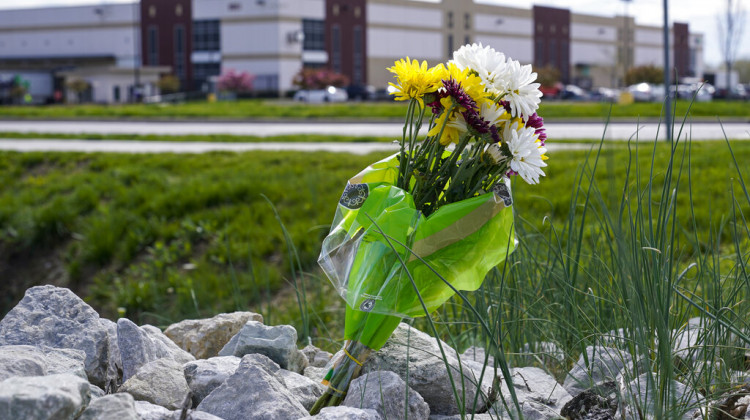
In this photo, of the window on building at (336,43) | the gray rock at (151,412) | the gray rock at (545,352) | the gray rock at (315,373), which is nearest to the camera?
the gray rock at (151,412)

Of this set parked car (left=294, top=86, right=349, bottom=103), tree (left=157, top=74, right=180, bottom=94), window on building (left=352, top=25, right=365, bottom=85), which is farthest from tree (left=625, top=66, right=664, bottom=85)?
A: tree (left=157, top=74, right=180, bottom=94)

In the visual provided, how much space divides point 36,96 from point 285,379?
227 ft

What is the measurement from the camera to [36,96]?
64.9m

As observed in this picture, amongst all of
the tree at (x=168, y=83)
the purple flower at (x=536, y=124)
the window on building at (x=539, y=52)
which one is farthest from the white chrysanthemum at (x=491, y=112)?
the window on building at (x=539, y=52)

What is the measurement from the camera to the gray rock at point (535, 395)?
81.5 inches

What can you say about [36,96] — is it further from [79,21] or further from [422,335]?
[422,335]

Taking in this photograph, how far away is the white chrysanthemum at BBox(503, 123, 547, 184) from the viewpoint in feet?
6.98

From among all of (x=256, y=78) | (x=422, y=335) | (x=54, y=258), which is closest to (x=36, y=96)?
(x=256, y=78)

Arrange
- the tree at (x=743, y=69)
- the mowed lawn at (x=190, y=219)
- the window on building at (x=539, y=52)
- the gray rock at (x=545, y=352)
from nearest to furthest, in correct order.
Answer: the gray rock at (x=545, y=352), the mowed lawn at (x=190, y=219), the window on building at (x=539, y=52), the tree at (x=743, y=69)

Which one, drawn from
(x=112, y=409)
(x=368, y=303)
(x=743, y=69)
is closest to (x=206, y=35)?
(x=743, y=69)

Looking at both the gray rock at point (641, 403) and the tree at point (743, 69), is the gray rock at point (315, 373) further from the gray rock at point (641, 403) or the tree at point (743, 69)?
Answer: the tree at point (743, 69)

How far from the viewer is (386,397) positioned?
2014 mm

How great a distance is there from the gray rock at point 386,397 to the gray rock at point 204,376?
35cm

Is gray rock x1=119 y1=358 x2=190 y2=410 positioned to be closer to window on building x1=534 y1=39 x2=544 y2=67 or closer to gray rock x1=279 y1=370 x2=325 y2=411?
gray rock x1=279 y1=370 x2=325 y2=411
